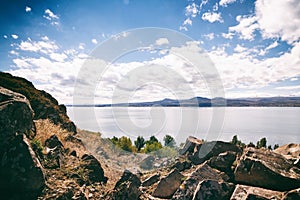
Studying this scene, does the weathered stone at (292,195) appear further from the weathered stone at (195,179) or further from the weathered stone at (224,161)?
the weathered stone at (224,161)

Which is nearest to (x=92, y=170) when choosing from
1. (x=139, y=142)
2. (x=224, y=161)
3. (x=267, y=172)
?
(x=224, y=161)

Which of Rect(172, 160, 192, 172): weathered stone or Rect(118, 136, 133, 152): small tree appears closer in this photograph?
Rect(172, 160, 192, 172): weathered stone

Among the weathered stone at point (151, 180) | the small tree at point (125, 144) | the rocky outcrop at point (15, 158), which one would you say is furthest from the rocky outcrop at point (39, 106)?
the small tree at point (125, 144)

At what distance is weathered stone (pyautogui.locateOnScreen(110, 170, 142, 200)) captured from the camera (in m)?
7.21

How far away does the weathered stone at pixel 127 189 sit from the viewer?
7.21m

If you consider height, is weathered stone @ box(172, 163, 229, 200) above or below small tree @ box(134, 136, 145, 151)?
above

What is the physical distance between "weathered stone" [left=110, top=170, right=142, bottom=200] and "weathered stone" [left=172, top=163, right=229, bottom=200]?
1463mm

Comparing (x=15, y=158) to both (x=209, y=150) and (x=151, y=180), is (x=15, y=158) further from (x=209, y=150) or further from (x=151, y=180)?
(x=209, y=150)

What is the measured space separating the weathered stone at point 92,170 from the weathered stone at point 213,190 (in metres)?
4.25

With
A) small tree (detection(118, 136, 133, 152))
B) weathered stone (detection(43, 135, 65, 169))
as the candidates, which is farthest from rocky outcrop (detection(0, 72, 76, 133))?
small tree (detection(118, 136, 133, 152))

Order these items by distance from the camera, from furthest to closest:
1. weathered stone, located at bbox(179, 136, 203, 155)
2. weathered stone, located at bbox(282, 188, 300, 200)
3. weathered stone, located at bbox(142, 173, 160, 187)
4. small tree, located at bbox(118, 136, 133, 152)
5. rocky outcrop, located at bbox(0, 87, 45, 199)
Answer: small tree, located at bbox(118, 136, 133, 152) → weathered stone, located at bbox(179, 136, 203, 155) → weathered stone, located at bbox(142, 173, 160, 187) → rocky outcrop, located at bbox(0, 87, 45, 199) → weathered stone, located at bbox(282, 188, 300, 200)

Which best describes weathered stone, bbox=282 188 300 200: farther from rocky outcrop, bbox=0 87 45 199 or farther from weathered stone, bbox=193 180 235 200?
rocky outcrop, bbox=0 87 45 199

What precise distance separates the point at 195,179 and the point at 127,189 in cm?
253

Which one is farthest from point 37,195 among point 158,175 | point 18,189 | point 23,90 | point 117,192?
point 23,90
